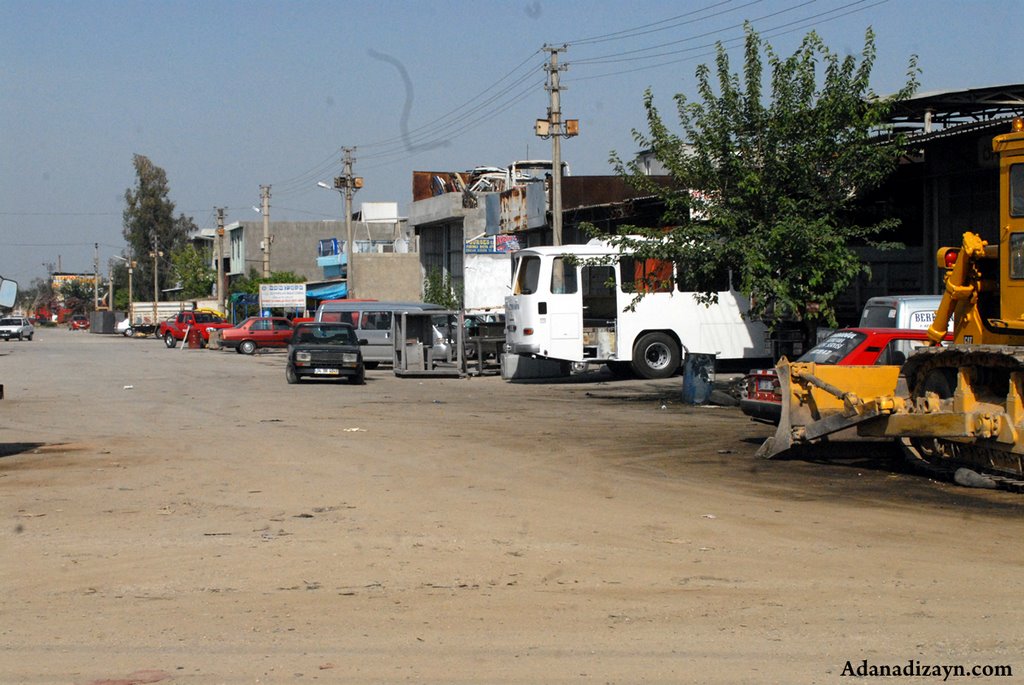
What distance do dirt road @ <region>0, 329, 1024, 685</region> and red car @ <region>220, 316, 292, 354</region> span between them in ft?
115

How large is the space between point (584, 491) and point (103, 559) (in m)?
4.96

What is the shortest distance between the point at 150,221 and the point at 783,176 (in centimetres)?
10687

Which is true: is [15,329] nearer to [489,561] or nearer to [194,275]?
[194,275]

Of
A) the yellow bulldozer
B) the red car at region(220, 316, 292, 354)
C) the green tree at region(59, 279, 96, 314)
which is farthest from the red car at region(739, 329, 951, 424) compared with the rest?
the green tree at region(59, 279, 96, 314)

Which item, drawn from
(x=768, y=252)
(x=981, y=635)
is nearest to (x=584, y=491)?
(x=981, y=635)

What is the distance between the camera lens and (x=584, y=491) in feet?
39.7

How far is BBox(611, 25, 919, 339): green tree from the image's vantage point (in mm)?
21859

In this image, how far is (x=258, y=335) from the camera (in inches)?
2066

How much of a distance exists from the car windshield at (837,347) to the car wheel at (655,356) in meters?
13.4

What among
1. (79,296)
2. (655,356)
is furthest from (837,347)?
(79,296)

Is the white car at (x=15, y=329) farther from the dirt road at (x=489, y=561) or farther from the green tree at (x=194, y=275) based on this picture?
the dirt road at (x=489, y=561)

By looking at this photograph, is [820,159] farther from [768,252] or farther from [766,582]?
[766,582]

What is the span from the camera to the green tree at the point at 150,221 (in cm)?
11956

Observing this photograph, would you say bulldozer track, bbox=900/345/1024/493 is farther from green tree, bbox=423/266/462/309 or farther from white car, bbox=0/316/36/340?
white car, bbox=0/316/36/340
